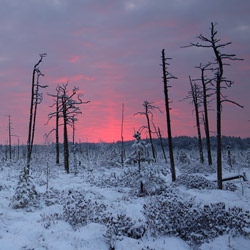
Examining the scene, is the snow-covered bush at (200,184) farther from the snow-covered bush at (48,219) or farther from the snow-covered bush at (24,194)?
the snow-covered bush at (24,194)

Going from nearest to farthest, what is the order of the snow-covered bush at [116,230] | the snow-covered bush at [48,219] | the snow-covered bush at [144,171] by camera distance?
1. the snow-covered bush at [116,230]
2. the snow-covered bush at [48,219]
3. the snow-covered bush at [144,171]

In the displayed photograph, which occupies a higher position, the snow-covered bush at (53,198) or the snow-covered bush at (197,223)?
the snow-covered bush at (197,223)

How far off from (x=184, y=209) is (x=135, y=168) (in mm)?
4302

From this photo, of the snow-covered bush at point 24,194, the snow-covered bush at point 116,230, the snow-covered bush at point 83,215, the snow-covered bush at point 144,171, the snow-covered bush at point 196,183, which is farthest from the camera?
the snow-covered bush at point 196,183

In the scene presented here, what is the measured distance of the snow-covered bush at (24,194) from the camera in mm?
9242

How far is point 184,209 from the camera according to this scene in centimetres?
730

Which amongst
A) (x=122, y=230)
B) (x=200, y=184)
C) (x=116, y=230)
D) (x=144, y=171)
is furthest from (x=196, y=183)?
(x=116, y=230)

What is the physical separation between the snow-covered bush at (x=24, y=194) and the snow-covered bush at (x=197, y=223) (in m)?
5.58

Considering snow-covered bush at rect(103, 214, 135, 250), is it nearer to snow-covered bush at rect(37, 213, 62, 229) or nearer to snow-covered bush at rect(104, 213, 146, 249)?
snow-covered bush at rect(104, 213, 146, 249)

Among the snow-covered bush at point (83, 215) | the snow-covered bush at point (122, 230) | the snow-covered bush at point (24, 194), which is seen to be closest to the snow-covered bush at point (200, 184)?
the snow-covered bush at point (83, 215)

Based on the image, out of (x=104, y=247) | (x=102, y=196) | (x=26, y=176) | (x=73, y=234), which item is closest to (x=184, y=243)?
(x=104, y=247)

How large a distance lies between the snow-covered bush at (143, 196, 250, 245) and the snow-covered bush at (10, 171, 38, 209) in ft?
18.3

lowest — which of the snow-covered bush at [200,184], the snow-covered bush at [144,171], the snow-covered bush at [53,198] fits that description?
the snow-covered bush at [53,198]

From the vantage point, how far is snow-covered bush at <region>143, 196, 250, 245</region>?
621 cm
